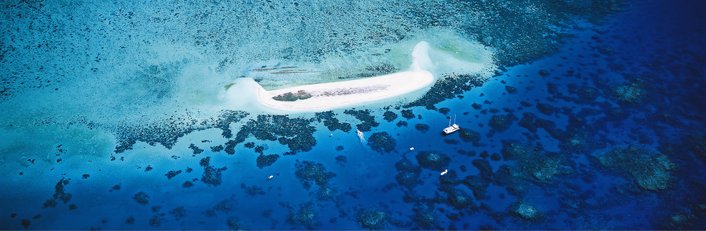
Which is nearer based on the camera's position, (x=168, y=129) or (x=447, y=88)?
(x=168, y=129)

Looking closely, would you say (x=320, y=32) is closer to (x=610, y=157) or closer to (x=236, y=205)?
(x=236, y=205)

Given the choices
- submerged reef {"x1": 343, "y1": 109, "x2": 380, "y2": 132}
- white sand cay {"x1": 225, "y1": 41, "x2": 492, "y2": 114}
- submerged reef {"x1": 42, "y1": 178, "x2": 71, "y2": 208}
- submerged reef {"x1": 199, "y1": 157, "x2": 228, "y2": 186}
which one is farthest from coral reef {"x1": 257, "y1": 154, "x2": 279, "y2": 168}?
submerged reef {"x1": 42, "y1": 178, "x2": 71, "y2": 208}

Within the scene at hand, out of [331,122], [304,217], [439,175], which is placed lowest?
[304,217]

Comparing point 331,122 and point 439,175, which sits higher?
point 331,122

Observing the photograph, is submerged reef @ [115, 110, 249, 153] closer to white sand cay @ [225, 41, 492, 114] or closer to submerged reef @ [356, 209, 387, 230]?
white sand cay @ [225, 41, 492, 114]

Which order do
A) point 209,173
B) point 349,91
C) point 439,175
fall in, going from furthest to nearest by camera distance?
point 349,91
point 209,173
point 439,175

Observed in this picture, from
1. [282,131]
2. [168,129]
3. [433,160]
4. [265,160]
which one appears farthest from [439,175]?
[168,129]

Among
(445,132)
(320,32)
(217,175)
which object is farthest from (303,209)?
(320,32)

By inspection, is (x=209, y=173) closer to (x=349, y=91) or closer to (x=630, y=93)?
(x=349, y=91)
